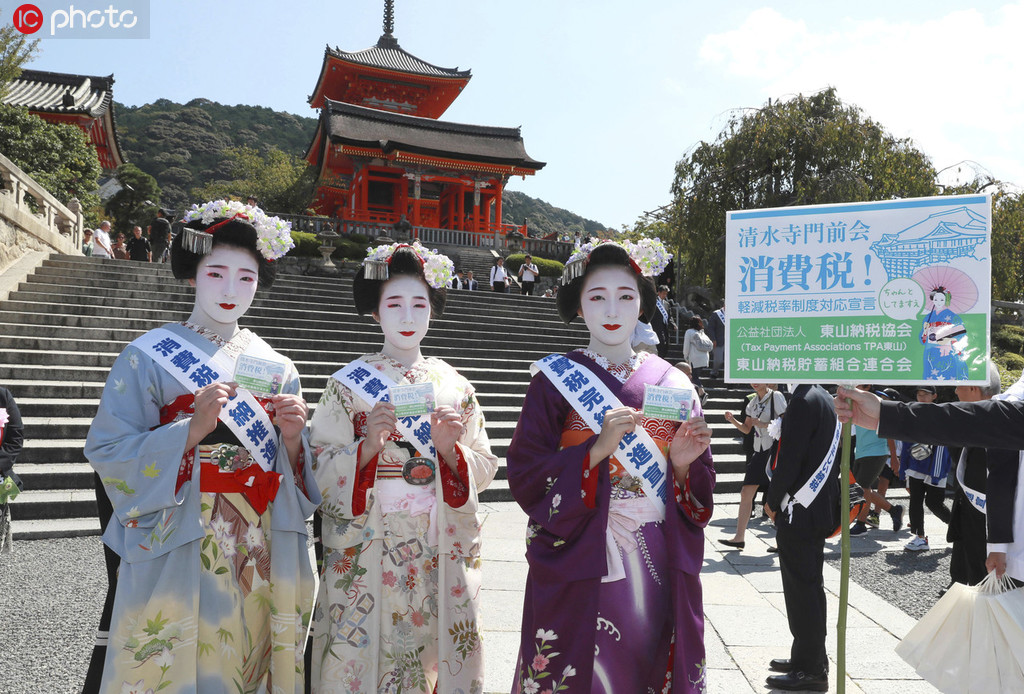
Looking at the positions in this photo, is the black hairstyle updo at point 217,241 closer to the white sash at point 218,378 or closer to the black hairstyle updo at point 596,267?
the white sash at point 218,378

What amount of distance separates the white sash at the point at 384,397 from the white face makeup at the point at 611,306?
76 cm

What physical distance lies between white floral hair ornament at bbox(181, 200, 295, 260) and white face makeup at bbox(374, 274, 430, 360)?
17.3 inches

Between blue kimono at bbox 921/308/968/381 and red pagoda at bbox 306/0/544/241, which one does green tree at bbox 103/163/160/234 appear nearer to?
red pagoda at bbox 306/0/544/241

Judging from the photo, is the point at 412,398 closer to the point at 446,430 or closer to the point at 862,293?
the point at 446,430

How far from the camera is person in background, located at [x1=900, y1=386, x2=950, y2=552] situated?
19.0 ft

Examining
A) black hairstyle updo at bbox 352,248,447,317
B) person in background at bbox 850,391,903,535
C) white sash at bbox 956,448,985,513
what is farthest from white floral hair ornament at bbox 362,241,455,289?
person in background at bbox 850,391,903,535

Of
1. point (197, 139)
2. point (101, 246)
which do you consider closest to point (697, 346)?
point (101, 246)

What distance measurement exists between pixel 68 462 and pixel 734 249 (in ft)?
23.9

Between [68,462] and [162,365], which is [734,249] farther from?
[68,462]

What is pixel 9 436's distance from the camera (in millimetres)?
4652

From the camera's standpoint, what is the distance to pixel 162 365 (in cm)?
243

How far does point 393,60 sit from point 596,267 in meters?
35.1

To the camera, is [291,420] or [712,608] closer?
[291,420]

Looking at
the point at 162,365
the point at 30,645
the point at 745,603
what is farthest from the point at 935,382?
the point at 30,645
